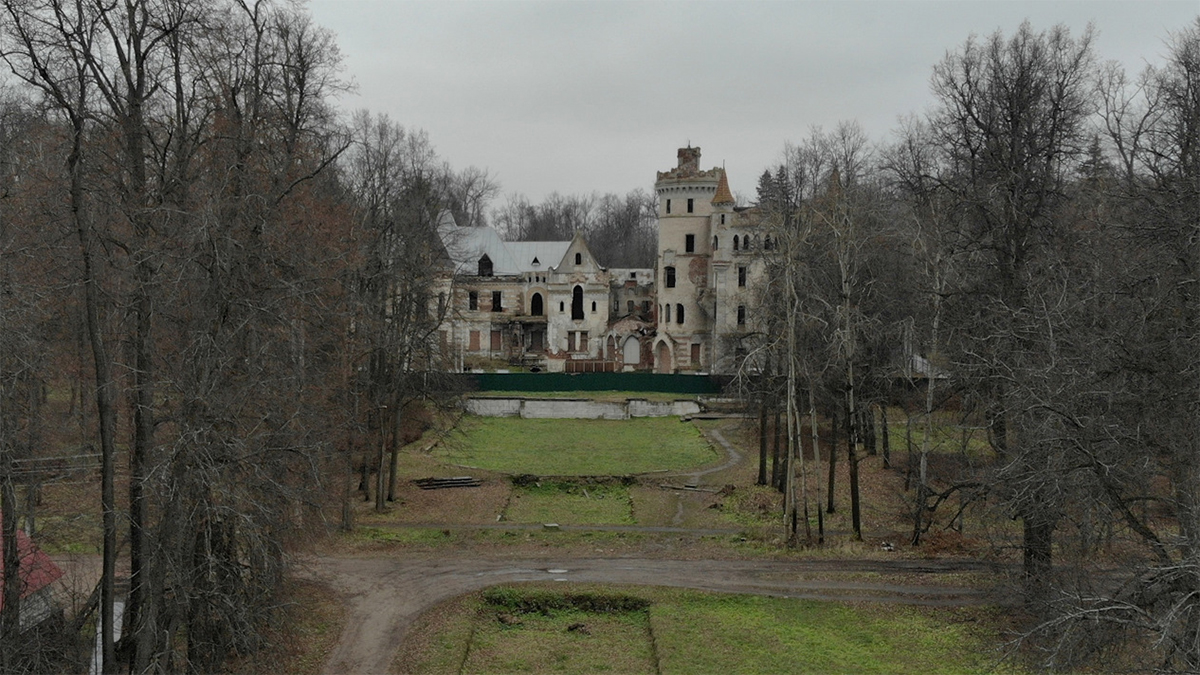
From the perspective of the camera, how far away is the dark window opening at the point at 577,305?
6225cm

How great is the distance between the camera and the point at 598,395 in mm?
49969

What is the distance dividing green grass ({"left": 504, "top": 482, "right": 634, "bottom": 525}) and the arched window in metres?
31.8

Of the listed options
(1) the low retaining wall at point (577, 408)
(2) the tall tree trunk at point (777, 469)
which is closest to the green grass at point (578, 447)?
(1) the low retaining wall at point (577, 408)

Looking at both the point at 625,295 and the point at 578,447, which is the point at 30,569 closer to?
the point at 578,447

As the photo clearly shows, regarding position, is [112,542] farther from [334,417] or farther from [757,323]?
[757,323]

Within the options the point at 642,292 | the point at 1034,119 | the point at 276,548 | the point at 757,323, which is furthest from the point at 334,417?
the point at 642,292

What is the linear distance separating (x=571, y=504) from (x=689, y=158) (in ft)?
113

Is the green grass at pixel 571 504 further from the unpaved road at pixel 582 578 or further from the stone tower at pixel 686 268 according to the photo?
the stone tower at pixel 686 268

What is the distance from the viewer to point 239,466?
473 inches

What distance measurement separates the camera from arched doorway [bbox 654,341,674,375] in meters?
56.8

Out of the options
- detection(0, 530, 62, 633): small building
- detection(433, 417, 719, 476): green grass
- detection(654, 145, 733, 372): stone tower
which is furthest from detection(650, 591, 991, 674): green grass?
detection(654, 145, 733, 372): stone tower

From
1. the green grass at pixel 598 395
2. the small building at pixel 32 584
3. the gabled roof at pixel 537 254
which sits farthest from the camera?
the gabled roof at pixel 537 254

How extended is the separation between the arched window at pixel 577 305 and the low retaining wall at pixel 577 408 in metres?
14.8

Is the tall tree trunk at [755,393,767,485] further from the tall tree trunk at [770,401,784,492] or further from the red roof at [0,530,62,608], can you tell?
the red roof at [0,530,62,608]
